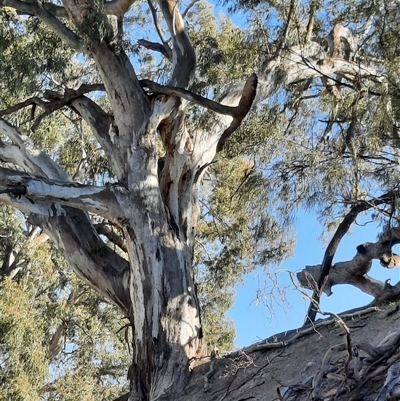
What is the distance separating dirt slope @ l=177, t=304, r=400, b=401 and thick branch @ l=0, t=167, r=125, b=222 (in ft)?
5.18

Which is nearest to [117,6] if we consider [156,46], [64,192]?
[156,46]

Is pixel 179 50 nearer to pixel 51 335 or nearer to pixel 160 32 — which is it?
pixel 160 32

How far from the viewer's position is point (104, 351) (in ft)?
38.4

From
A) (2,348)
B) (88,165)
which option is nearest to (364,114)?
(88,165)

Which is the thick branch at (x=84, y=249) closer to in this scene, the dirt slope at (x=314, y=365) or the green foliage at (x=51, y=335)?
the dirt slope at (x=314, y=365)

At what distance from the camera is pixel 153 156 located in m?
6.20

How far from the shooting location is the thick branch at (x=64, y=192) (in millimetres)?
5447

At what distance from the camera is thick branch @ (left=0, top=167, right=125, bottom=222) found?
17.9 ft

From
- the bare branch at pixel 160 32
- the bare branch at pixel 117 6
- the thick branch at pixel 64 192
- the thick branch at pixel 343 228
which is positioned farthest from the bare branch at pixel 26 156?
the thick branch at pixel 343 228

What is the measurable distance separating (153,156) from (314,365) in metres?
2.83

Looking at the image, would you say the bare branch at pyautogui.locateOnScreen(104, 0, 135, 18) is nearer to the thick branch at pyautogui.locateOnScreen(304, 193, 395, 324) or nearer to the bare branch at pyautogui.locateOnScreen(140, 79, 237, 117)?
the bare branch at pyautogui.locateOnScreen(140, 79, 237, 117)

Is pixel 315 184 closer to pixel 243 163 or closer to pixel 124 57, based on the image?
pixel 243 163

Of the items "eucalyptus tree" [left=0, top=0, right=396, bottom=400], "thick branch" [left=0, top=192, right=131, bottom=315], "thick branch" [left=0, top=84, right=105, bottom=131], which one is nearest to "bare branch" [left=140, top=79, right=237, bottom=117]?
"eucalyptus tree" [left=0, top=0, right=396, bottom=400]

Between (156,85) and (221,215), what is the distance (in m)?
4.68
